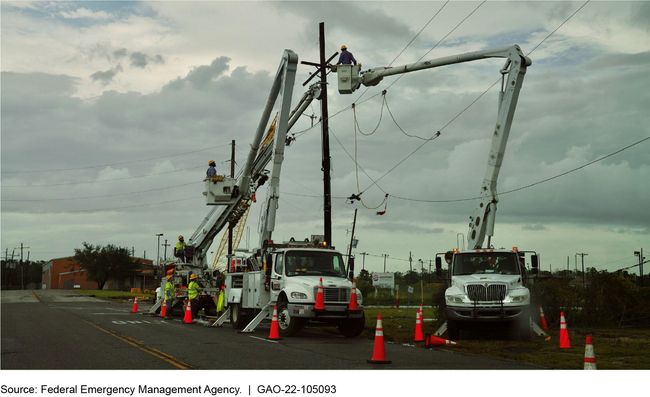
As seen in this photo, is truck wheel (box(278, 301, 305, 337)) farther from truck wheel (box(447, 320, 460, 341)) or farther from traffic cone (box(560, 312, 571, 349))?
traffic cone (box(560, 312, 571, 349))

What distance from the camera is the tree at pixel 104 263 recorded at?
11288cm

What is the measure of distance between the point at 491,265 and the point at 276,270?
6.43 meters

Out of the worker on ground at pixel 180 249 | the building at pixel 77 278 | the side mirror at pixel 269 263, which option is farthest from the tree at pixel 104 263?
the side mirror at pixel 269 263

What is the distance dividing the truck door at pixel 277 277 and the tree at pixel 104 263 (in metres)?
100

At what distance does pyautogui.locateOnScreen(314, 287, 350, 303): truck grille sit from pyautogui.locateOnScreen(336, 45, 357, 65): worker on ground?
29.5 feet

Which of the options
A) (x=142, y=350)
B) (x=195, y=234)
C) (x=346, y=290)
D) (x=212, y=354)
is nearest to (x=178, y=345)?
(x=142, y=350)

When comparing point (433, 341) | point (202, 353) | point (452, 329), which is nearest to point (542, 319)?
point (452, 329)

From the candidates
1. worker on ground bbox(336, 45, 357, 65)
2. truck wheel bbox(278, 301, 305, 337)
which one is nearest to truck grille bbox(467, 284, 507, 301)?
truck wheel bbox(278, 301, 305, 337)

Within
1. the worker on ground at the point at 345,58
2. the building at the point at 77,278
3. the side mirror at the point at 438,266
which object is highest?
the worker on ground at the point at 345,58

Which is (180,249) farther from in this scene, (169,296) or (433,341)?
(433,341)

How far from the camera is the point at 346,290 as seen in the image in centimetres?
1855

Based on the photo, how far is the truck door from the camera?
19.2m

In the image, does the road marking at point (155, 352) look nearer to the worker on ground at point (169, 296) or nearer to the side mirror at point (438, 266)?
the side mirror at point (438, 266)

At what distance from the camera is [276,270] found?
1961 cm
